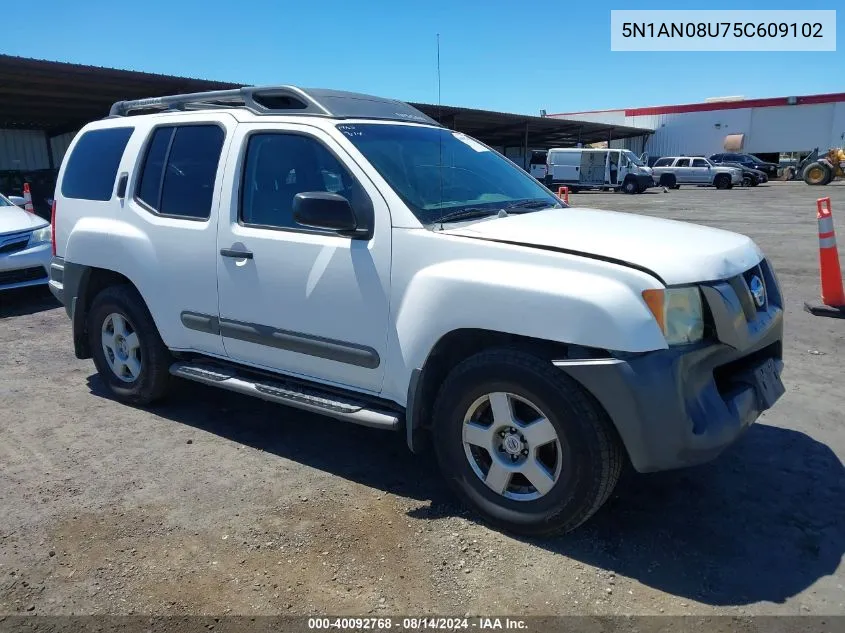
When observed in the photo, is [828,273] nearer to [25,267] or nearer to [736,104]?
[25,267]

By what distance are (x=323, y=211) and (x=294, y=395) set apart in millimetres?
1067

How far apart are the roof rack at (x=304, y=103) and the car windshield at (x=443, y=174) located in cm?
17

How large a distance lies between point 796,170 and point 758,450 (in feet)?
155

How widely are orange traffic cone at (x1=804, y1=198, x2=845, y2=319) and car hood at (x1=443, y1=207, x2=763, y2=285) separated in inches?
160

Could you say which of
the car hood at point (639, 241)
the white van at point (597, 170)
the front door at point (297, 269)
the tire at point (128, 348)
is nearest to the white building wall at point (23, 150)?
the white van at point (597, 170)

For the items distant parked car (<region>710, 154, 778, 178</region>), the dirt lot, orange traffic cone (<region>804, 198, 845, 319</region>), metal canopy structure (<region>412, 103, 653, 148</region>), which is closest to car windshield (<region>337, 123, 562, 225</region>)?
the dirt lot

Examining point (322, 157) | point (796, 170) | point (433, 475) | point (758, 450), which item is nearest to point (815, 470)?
point (758, 450)

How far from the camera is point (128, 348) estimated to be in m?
4.65

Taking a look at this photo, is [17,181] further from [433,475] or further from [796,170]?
[796,170]

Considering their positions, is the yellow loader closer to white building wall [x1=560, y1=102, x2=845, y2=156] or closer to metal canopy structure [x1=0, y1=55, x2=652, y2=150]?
metal canopy structure [x1=0, y1=55, x2=652, y2=150]

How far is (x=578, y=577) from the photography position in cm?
278

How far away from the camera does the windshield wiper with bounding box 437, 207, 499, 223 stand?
3.34 m

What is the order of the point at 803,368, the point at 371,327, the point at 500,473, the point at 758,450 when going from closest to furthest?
the point at 500,473 → the point at 371,327 → the point at 758,450 → the point at 803,368

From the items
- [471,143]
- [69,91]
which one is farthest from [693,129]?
[471,143]
